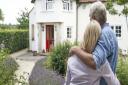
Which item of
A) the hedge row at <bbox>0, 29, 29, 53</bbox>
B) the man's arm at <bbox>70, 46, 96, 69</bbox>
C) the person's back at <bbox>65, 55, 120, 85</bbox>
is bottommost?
the hedge row at <bbox>0, 29, 29, 53</bbox>

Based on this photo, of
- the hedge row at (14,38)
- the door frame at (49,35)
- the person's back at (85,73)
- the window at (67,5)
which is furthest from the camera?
the door frame at (49,35)

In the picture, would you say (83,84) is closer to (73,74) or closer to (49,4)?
(73,74)

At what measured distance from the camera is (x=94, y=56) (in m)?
5.02

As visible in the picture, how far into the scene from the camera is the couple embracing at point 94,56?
5055mm

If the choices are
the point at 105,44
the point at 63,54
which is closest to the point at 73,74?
the point at 105,44

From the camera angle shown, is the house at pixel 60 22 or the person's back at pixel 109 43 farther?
the house at pixel 60 22

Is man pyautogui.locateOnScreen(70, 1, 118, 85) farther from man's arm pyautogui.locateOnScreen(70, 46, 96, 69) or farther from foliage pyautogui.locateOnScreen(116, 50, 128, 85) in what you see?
foliage pyautogui.locateOnScreen(116, 50, 128, 85)

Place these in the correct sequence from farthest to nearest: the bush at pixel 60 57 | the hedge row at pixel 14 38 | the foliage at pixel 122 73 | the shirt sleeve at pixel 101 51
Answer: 1. the hedge row at pixel 14 38
2. the bush at pixel 60 57
3. the foliage at pixel 122 73
4. the shirt sleeve at pixel 101 51

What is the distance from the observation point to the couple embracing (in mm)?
5055

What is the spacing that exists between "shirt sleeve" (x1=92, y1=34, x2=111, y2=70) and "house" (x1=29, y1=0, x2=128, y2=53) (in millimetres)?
27392

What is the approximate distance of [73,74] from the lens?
5180mm

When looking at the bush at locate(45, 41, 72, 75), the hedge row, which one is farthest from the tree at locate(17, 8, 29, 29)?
the bush at locate(45, 41, 72, 75)

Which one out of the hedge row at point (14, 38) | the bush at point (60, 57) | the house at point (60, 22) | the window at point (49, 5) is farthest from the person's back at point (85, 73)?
the window at point (49, 5)

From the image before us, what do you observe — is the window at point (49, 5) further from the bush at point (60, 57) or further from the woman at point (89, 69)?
the woman at point (89, 69)
